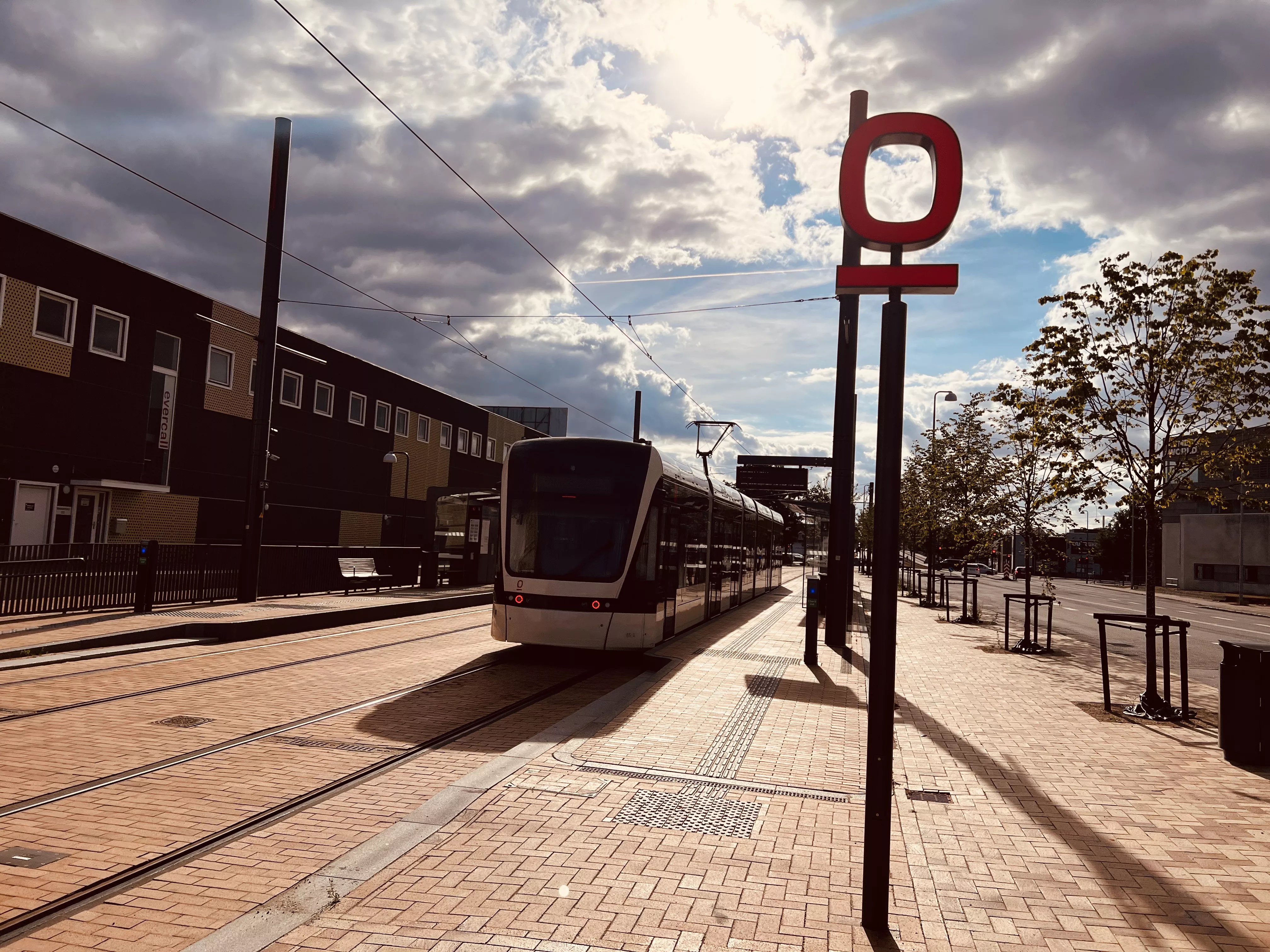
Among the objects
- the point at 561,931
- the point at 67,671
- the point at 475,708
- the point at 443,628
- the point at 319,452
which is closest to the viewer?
the point at 561,931

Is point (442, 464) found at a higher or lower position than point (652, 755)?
higher

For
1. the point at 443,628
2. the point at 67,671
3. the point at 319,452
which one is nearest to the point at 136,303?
the point at 319,452

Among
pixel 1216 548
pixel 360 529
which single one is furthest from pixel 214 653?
pixel 1216 548

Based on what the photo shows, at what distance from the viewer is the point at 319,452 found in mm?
35531

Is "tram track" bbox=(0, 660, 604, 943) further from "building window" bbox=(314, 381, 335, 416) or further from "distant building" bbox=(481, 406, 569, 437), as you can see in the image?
"distant building" bbox=(481, 406, 569, 437)

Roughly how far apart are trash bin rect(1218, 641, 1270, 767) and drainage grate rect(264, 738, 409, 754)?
6716mm

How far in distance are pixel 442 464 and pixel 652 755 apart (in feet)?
135

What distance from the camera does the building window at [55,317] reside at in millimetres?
22797

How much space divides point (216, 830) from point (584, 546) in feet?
23.2

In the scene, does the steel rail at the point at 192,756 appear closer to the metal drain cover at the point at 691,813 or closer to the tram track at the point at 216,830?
the tram track at the point at 216,830

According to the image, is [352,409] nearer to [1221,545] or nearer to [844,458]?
[844,458]

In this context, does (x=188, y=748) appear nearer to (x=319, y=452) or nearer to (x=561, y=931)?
(x=561, y=931)

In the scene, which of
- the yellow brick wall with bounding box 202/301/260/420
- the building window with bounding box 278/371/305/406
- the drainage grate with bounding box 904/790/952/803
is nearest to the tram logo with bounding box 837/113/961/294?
the drainage grate with bounding box 904/790/952/803

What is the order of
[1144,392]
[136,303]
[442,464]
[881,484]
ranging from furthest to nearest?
1. [442,464]
2. [136,303]
3. [1144,392]
4. [881,484]
